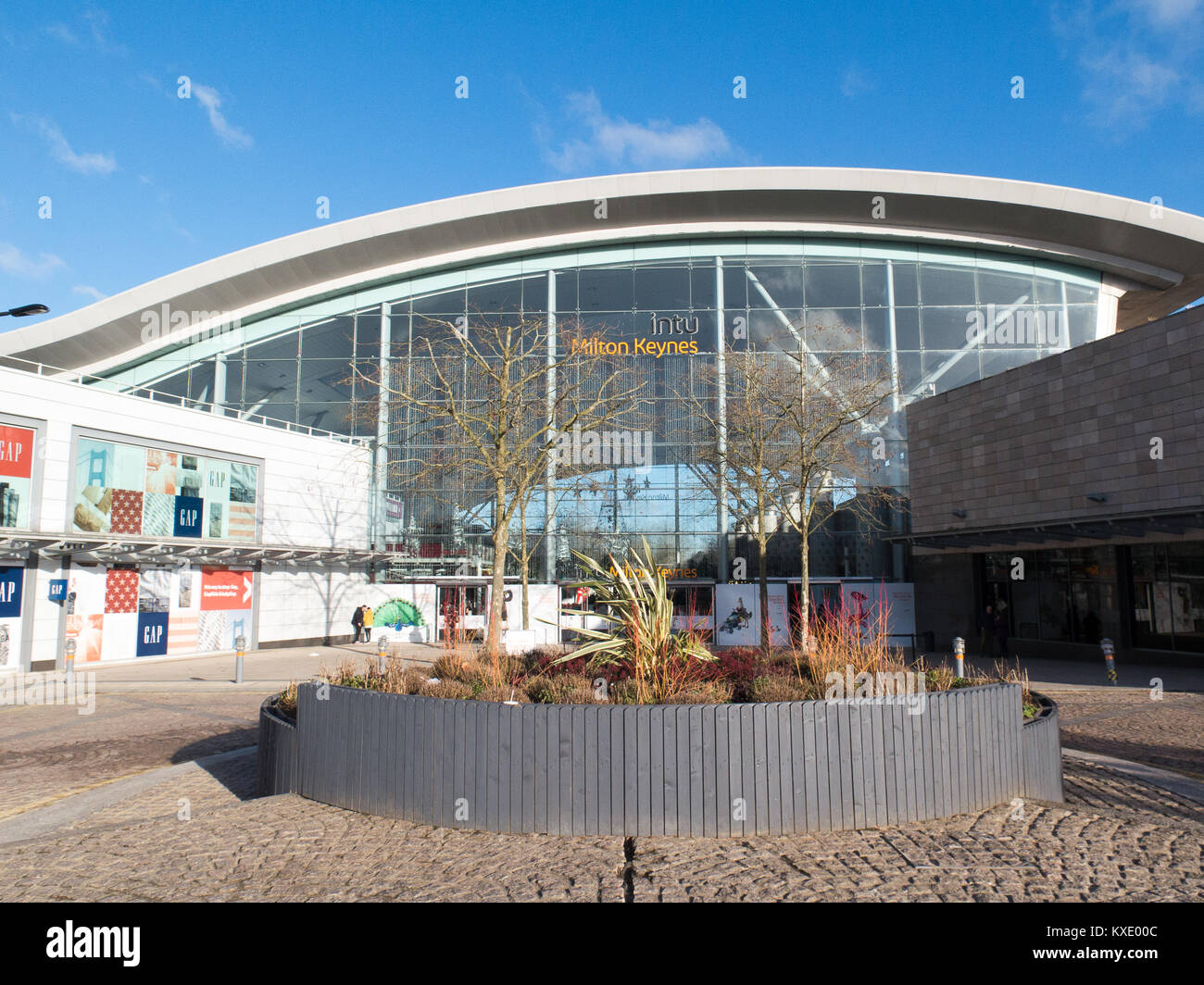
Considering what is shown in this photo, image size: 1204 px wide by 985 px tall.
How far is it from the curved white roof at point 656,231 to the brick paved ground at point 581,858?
2833 centimetres

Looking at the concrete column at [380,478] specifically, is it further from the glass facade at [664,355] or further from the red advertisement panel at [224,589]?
the red advertisement panel at [224,589]

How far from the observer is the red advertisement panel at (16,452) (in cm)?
2078

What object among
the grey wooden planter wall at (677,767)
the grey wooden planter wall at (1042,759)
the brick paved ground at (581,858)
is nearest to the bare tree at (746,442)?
the grey wooden planter wall at (1042,759)

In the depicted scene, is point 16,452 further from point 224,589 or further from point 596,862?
point 596,862

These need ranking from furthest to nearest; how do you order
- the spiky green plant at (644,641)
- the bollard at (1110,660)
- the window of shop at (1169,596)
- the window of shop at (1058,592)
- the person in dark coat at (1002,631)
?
the person in dark coat at (1002,631)
the window of shop at (1058,592)
the window of shop at (1169,596)
the bollard at (1110,660)
the spiky green plant at (644,641)

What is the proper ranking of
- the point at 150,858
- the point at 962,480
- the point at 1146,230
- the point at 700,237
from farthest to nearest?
the point at 700,237 < the point at 1146,230 < the point at 962,480 < the point at 150,858

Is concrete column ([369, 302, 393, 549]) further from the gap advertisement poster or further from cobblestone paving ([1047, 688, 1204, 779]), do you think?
cobblestone paving ([1047, 688, 1204, 779])

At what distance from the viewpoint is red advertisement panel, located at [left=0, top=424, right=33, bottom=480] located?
20.8 meters

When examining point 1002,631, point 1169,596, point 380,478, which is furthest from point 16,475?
point 1169,596

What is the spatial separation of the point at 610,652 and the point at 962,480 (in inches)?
788

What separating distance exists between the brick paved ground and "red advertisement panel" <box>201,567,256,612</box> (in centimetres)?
1883

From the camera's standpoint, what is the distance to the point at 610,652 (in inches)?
357

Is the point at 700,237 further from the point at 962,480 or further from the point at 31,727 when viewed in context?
the point at 31,727
